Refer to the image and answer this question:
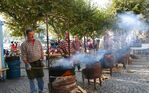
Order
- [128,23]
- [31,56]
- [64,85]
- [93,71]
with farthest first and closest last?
[128,23]
[93,71]
[31,56]
[64,85]

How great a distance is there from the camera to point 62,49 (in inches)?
267

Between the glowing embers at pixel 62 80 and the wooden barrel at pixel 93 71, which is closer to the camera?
the glowing embers at pixel 62 80

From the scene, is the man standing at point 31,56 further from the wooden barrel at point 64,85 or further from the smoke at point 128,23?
the smoke at point 128,23

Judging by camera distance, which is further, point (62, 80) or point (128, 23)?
point (128, 23)

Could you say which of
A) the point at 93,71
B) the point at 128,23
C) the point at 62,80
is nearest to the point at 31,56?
the point at 62,80

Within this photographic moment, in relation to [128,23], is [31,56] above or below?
below

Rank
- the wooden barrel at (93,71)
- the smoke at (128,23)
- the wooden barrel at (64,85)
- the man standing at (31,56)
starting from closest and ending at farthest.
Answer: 1. the wooden barrel at (64,85)
2. the man standing at (31,56)
3. the wooden barrel at (93,71)
4. the smoke at (128,23)

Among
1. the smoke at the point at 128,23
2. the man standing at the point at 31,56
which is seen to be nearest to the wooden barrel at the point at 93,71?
the man standing at the point at 31,56

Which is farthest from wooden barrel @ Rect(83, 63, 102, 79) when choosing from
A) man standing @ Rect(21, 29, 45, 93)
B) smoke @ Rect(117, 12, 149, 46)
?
smoke @ Rect(117, 12, 149, 46)

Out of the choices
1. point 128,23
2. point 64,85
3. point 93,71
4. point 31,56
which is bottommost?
point 64,85

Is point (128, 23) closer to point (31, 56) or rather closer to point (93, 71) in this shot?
point (93, 71)

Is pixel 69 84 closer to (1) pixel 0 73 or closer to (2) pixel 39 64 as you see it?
(2) pixel 39 64

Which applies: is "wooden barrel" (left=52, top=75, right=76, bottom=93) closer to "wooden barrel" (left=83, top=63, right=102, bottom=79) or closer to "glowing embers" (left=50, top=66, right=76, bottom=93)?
"glowing embers" (left=50, top=66, right=76, bottom=93)

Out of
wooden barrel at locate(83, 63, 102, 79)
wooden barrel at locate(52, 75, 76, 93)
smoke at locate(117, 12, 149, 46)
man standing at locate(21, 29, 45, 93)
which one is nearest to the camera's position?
wooden barrel at locate(52, 75, 76, 93)
